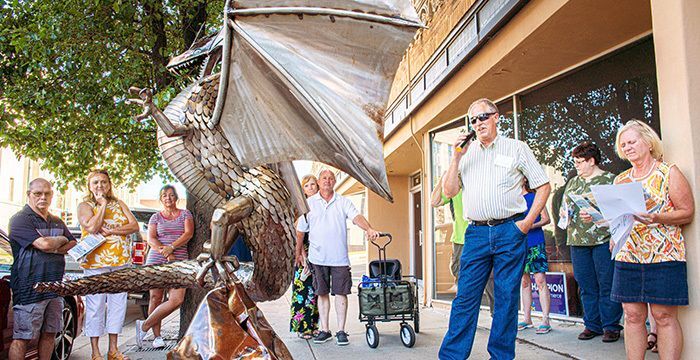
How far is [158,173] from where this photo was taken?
32.7 feet

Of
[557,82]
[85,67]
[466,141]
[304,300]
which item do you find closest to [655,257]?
[466,141]

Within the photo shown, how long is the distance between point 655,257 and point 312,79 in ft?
7.36

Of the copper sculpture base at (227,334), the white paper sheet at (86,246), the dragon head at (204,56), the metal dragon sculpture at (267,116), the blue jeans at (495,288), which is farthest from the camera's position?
the white paper sheet at (86,246)

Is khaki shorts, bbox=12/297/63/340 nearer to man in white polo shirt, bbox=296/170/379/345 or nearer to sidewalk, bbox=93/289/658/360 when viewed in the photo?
sidewalk, bbox=93/289/658/360

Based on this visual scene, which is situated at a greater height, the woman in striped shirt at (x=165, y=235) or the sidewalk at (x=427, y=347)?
the woman in striped shirt at (x=165, y=235)

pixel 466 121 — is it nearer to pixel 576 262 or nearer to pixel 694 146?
pixel 576 262

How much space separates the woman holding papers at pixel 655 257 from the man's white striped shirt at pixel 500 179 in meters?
0.59

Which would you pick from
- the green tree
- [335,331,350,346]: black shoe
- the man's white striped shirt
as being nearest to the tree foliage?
the green tree

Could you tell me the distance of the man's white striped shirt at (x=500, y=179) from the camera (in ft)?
11.2

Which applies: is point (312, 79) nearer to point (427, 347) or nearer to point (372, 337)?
point (372, 337)

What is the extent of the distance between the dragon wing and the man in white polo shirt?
2.97 metres

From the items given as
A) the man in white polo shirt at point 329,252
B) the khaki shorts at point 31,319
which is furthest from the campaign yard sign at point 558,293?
the khaki shorts at point 31,319

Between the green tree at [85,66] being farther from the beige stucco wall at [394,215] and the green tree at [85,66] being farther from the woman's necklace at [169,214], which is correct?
the beige stucco wall at [394,215]

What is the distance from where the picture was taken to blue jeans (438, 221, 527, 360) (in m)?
3.31
